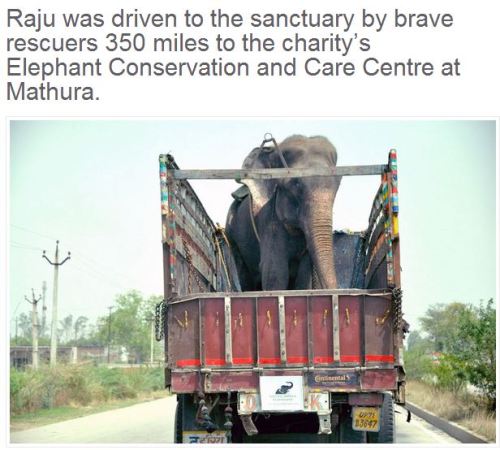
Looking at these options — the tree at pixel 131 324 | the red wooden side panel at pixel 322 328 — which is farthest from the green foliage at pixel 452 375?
the tree at pixel 131 324

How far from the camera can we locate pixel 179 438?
9.09m

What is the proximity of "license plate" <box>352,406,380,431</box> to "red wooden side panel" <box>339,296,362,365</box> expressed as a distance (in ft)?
1.47

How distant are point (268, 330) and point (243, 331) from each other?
23cm

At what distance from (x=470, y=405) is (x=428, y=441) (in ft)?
9.66

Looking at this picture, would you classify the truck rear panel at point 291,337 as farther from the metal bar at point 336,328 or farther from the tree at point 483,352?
the tree at point 483,352

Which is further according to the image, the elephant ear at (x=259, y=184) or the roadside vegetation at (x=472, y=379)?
the roadside vegetation at (x=472, y=379)

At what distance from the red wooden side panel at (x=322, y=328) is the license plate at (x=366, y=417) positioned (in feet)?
1.76

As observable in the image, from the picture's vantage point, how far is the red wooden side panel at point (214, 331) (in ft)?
26.6

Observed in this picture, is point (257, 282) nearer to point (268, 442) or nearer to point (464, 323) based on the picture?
point (268, 442)

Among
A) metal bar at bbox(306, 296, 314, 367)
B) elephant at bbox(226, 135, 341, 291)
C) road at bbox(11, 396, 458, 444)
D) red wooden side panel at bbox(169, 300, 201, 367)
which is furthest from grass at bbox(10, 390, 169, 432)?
metal bar at bbox(306, 296, 314, 367)

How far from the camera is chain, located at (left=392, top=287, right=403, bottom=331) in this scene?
8.06 m

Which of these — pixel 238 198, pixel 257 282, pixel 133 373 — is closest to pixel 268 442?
pixel 257 282

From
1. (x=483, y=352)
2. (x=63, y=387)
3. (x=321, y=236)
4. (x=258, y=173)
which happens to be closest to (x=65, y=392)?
(x=63, y=387)

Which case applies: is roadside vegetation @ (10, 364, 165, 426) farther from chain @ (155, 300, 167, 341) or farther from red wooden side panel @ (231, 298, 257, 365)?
red wooden side panel @ (231, 298, 257, 365)
